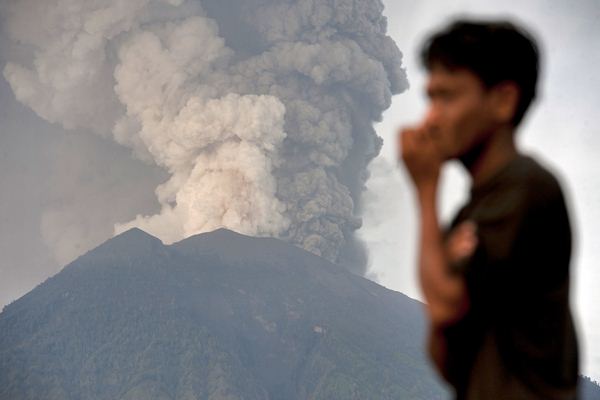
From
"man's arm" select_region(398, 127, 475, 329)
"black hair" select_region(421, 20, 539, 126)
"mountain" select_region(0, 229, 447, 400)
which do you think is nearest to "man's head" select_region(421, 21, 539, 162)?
"black hair" select_region(421, 20, 539, 126)

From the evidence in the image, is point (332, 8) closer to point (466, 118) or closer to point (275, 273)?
point (275, 273)

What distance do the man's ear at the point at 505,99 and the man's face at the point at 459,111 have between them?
0.01m

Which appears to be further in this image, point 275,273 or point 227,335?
point 275,273

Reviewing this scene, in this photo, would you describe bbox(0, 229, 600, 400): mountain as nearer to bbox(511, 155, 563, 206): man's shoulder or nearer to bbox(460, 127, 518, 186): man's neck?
bbox(460, 127, 518, 186): man's neck

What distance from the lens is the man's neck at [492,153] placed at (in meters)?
1.94

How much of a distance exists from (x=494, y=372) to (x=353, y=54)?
130342mm

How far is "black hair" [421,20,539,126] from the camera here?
1.92m

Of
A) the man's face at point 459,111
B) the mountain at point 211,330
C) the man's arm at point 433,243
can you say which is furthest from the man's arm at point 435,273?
the mountain at point 211,330

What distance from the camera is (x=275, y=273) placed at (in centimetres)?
17825

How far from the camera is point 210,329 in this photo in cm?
16362

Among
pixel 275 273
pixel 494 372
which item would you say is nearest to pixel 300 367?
pixel 275 273

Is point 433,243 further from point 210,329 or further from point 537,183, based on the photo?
point 210,329

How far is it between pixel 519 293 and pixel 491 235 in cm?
14

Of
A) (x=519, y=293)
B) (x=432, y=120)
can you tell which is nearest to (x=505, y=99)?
(x=432, y=120)
